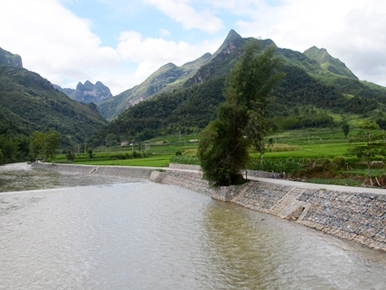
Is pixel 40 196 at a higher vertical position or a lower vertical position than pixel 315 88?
lower

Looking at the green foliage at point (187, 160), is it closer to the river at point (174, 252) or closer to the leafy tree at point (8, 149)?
the river at point (174, 252)

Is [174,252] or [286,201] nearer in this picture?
[174,252]

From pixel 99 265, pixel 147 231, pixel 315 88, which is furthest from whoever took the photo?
pixel 315 88

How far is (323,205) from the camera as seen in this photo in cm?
1920

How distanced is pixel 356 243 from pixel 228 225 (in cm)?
727

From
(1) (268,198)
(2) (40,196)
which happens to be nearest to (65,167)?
(2) (40,196)

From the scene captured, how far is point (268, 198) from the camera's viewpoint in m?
24.7

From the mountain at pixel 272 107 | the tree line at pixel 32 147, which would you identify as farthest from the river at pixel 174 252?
the mountain at pixel 272 107

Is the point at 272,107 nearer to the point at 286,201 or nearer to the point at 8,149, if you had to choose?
the point at 8,149

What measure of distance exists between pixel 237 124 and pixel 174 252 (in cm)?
1614

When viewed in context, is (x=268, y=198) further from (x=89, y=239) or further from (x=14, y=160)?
(x=14, y=160)

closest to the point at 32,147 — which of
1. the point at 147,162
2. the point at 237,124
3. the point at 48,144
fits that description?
the point at 48,144

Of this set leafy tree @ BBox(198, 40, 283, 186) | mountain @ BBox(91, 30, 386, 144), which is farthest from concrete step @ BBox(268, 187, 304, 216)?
mountain @ BBox(91, 30, 386, 144)

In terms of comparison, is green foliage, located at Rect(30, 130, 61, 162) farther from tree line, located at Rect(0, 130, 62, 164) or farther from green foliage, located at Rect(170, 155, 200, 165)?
green foliage, located at Rect(170, 155, 200, 165)
